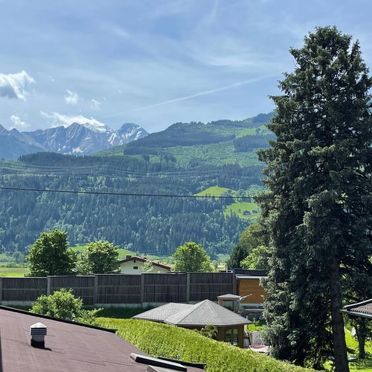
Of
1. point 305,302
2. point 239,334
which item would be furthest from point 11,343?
point 239,334

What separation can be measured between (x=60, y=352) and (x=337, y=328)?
18.4 m

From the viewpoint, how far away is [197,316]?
38125mm

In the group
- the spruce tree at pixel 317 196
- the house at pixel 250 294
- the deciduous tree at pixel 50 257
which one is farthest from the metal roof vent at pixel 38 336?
the deciduous tree at pixel 50 257

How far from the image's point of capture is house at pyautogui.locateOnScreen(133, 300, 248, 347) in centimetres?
3775

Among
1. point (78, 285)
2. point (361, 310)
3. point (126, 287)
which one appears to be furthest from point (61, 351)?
point (126, 287)

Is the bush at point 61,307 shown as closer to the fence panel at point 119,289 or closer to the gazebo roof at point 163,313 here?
the gazebo roof at point 163,313

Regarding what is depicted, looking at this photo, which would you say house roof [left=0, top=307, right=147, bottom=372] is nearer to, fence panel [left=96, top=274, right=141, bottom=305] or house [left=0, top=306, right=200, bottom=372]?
house [left=0, top=306, right=200, bottom=372]

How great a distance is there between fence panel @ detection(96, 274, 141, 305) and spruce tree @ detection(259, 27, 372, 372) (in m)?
23.4

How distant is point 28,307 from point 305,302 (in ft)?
93.8

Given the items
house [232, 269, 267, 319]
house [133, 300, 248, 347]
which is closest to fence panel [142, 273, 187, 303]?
house [232, 269, 267, 319]

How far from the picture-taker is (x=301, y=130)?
96.4 ft

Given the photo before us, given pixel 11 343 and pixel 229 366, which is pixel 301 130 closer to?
pixel 229 366

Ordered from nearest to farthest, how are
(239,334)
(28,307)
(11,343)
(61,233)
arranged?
1. (11,343)
2. (239,334)
3. (28,307)
4. (61,233)

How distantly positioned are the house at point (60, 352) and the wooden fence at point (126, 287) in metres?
32.5
